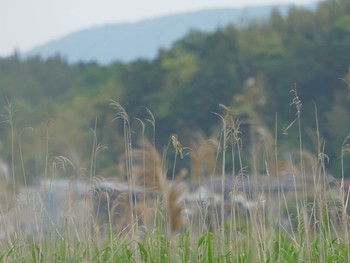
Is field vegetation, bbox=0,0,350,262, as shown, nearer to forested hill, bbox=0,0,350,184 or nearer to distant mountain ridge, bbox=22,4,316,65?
forested hill, bbox=0,0,350,184

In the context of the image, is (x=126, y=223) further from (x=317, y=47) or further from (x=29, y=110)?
(x=317, y=47)

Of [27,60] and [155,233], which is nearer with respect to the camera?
[155,233]

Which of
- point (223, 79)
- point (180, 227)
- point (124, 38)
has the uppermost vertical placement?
point (124, 38)

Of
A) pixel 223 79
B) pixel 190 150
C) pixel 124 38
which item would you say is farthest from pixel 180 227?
pixel 124 38

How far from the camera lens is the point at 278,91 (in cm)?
6431

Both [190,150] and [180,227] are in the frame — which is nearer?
[180,227]

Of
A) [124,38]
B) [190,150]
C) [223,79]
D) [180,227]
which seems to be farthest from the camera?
[124,38]

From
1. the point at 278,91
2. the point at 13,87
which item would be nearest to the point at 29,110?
the point at 13,87

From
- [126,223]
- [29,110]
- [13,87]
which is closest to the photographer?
[126,223]

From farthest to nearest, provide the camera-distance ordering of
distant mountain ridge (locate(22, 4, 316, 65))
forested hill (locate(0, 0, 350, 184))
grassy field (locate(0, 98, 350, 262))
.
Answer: distant mountain ridge (locate(22, 4, 316, 65)) < forested hill (locate(0, 0, 350, 184)) < grassy field (locate(0, 98, 350, 262))

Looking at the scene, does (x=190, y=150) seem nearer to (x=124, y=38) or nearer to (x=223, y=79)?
(x=223, y=79)

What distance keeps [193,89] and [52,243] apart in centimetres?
6666

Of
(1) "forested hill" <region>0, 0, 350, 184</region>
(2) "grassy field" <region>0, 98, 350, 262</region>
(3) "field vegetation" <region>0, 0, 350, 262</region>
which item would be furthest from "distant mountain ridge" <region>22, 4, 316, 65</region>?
(2) "grassy field" <region>0, 98, 350, 262</region>

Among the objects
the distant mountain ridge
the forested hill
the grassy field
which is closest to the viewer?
the grassy field
